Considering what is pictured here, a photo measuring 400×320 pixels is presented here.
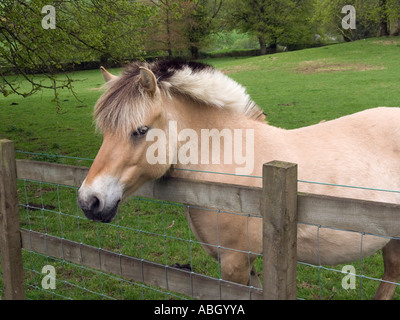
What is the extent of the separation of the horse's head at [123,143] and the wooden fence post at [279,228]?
3.38ft

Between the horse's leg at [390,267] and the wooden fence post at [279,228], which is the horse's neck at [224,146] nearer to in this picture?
the wooden fence post at [279,228]

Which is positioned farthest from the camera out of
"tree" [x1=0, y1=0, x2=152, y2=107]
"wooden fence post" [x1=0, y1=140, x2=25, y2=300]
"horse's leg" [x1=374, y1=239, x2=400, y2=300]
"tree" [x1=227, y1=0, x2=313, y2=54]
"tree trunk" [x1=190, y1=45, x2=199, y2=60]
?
"tree trunk" [x1=190, y1=45, x2=199, y2=60]

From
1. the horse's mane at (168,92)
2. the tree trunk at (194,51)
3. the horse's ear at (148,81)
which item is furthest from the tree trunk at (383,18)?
the horse's ear at (148,81)

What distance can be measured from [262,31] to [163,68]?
48.7 m

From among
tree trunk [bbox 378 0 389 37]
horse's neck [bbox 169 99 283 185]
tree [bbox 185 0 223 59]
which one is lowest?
horse's neck [bbox 169 99 283 185]

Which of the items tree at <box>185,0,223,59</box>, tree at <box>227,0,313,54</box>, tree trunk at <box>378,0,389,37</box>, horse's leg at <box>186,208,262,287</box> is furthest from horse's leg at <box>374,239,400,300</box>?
tree at <box>227,0,313,54</box>

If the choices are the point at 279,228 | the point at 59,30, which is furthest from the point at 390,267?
the point at 59,30

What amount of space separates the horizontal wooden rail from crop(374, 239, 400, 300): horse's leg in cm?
225

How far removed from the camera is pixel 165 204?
6.68 meters

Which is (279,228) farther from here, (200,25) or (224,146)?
(200,25)

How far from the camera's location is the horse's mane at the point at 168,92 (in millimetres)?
2836

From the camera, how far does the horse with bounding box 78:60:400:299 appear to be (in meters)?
2.83

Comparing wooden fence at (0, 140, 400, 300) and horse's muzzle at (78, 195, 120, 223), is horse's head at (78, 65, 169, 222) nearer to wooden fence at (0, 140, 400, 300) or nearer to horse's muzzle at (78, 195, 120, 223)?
horse's muzzle at (78, 195, 120, 223)
